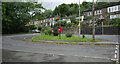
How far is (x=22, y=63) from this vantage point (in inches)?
230

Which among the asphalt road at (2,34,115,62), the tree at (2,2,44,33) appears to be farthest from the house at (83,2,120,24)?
the asphalt road at (2,34,115,62)

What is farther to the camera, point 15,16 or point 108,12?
point 108,12

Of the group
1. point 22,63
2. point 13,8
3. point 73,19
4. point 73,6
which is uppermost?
point 73,6

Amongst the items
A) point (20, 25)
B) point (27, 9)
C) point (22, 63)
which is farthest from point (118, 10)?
point (22, 63)

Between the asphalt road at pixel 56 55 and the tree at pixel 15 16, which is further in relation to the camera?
the tree at pixel 15 16

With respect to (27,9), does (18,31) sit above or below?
below

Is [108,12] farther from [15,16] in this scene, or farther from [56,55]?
[56,55]

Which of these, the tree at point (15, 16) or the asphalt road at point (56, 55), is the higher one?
the tree at point (15, 16)

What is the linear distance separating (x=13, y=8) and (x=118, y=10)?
3871 cm

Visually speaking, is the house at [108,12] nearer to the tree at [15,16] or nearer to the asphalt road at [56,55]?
the tree at [15,16]

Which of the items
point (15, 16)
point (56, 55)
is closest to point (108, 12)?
point (15, 16)

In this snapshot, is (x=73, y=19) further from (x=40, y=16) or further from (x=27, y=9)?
(x=27, y=9)

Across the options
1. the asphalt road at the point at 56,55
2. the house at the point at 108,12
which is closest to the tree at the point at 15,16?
the house at the point at 108,12

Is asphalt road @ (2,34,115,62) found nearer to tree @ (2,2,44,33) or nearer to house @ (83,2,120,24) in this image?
tree @ (2,2,44,33)
